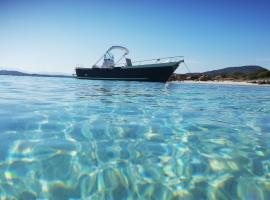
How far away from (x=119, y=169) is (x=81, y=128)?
171cm

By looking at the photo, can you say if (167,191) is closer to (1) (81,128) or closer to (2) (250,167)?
(2) (250,167)

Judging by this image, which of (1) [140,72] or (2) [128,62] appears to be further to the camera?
(2) [128,62]

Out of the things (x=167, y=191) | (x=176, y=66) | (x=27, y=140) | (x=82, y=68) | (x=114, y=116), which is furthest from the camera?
(x=82, y=68)

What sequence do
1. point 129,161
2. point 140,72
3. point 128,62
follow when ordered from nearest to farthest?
point 129,161 < point 140,72 < point 128,62

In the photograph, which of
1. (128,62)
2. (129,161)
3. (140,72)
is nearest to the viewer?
(129,161)

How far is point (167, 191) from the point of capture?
2223mm

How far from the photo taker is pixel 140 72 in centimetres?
3167

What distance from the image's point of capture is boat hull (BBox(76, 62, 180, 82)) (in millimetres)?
30172

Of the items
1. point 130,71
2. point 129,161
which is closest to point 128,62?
point 130,71

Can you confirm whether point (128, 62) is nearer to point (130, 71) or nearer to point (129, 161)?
point (130, 71)

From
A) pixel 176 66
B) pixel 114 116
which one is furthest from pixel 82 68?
pixel 114 116

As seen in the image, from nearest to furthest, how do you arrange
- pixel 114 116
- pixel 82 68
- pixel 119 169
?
pixel 119 169
pixel 114 116
pixel 82 68

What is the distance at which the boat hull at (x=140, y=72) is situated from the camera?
30.2m

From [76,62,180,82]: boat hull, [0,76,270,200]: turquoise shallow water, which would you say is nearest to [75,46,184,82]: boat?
[76,62,180,82]: boat hull
